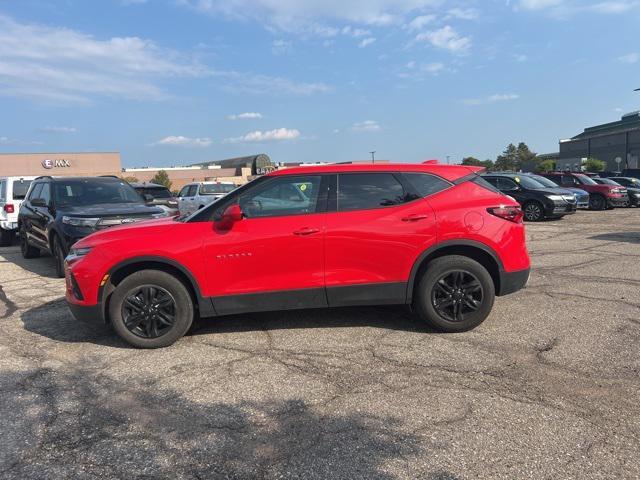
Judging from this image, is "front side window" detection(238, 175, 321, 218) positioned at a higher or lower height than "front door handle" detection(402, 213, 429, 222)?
higher

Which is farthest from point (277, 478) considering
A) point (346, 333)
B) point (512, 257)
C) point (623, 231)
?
point (623, 231)

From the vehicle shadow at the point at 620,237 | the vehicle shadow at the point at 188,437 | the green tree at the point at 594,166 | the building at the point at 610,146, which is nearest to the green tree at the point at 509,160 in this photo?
the building at the point at 610,146

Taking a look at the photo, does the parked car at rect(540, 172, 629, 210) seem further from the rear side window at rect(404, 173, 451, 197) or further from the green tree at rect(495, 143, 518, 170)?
the green tree at rect(495, 143, 518, 170)

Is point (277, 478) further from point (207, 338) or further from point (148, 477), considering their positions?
point (207, 338)

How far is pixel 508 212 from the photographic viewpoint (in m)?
4.99

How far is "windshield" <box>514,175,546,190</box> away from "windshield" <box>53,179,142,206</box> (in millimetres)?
13123

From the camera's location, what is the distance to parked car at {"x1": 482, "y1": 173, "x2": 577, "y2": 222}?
1616cm

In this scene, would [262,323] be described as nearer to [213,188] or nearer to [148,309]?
[148,309]

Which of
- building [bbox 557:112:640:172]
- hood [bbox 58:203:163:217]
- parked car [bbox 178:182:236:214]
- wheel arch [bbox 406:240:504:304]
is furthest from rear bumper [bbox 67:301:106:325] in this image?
building [bbox 557:112:640:172]

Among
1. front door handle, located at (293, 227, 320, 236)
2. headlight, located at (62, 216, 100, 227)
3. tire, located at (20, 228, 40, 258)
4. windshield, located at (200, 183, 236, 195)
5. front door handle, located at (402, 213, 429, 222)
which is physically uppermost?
windshield, located at (200, 183, 236, 195)

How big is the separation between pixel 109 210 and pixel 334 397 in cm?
596

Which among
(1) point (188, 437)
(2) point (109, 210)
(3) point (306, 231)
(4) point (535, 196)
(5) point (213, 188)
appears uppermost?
(5) point (213, 188)

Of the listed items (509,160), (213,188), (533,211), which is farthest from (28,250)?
(509,160)

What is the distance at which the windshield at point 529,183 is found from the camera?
1698cm
